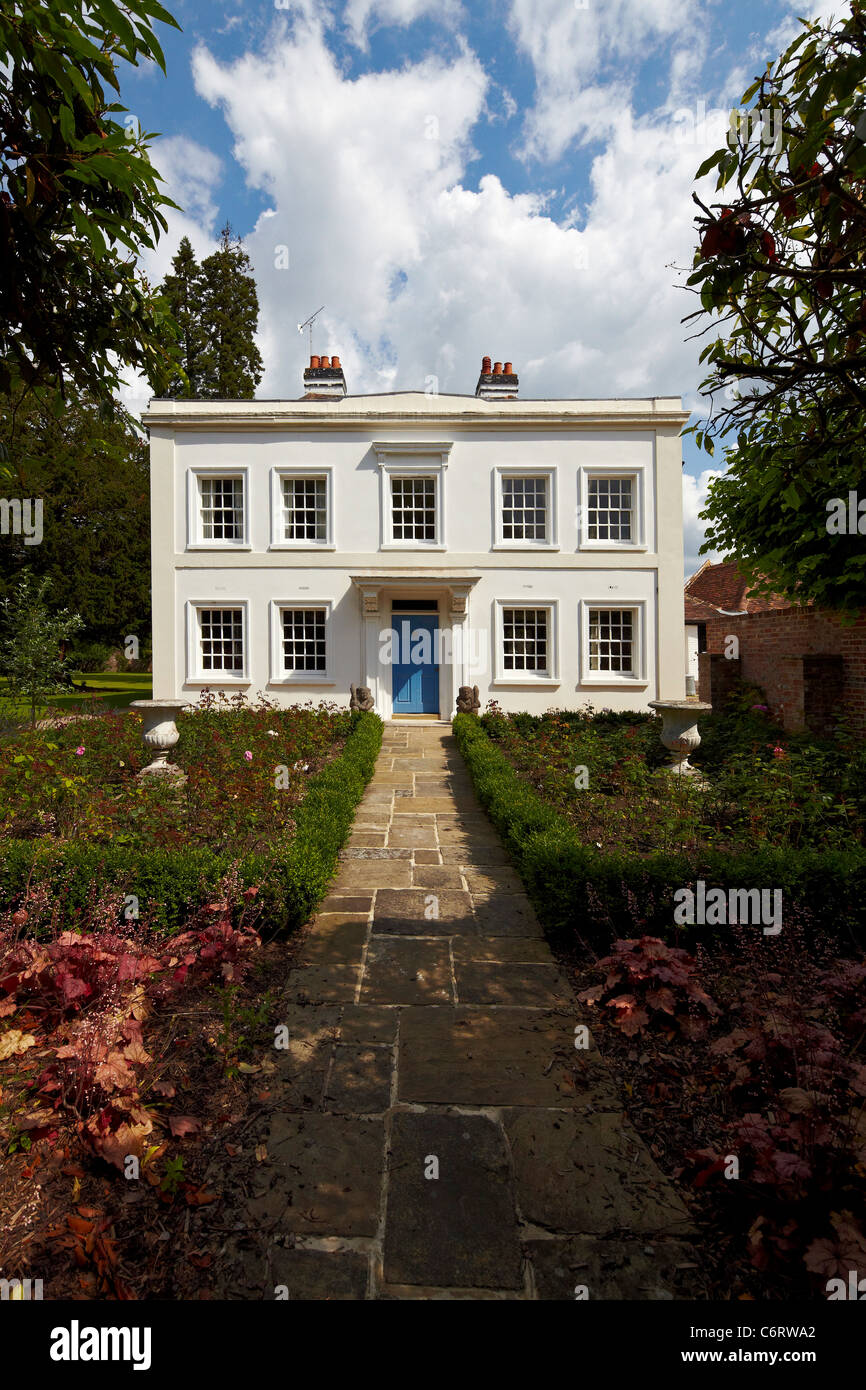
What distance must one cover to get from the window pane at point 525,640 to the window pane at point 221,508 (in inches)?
293

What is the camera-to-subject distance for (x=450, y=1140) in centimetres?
250

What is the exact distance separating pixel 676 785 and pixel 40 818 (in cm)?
712

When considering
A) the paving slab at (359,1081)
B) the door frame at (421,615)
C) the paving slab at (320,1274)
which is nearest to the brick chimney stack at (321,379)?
the door frame at (421,615)

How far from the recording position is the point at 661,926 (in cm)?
410

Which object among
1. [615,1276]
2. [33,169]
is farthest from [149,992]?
[33,169]

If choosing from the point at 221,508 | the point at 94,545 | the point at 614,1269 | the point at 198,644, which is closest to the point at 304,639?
the point at 198,644

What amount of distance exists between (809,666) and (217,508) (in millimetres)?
14137

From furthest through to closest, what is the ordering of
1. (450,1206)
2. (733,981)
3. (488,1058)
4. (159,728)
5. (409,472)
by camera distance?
(409,472)
(159,728)
(733,981)
(488,1058)
(450,1206)

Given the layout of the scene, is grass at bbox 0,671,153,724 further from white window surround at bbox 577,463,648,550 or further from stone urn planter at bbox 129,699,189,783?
white window surround at bbox 577,463,648,550

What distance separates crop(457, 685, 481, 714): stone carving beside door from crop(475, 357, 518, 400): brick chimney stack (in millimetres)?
8110

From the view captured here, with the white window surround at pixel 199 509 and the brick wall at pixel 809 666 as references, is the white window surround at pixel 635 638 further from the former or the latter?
the white window surround at pixel 199 509

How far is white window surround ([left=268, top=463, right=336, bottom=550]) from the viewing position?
15.5 m

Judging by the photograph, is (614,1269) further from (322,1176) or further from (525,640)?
(525,640)

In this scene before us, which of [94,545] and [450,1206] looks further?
[94,545]
